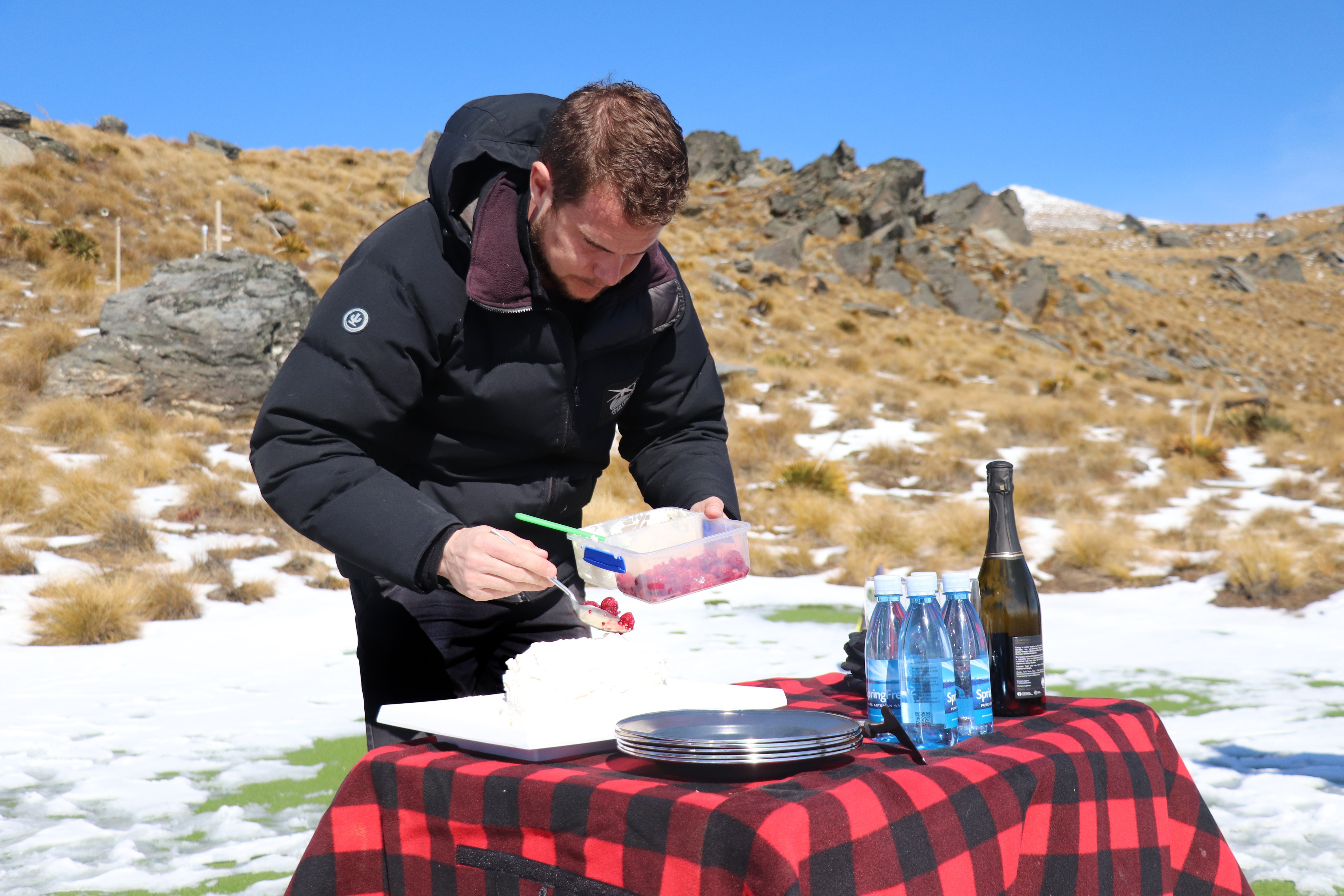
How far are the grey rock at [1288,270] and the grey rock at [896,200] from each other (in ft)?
60.5

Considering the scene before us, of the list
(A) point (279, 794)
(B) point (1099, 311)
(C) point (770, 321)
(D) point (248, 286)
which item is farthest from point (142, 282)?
(B) point (1099, 311)

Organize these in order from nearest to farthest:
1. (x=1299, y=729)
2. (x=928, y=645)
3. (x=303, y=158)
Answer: (x=928, y=645) → (x=1299, y=729) → (x=303, y=158)

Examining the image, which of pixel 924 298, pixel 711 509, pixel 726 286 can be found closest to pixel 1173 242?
pixel 924 298

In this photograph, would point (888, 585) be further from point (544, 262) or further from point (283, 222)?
point (283, 222)

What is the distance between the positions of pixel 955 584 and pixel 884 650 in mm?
154

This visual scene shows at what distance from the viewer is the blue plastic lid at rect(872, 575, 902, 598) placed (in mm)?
1504

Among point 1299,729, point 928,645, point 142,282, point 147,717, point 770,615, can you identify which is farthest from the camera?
point 142,282

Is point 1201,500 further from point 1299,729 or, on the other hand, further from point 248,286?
point 248,286

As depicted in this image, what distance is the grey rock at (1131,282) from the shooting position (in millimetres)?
32094

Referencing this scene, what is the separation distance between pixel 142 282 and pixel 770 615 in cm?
1219

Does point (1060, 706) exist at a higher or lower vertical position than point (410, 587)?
lower

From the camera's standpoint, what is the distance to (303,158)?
25641 mm

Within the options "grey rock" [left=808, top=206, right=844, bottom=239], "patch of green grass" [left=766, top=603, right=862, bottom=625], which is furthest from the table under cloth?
"grey rock" [left=808, top=206, right=844, bottom=239]

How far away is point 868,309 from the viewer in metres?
22.0
